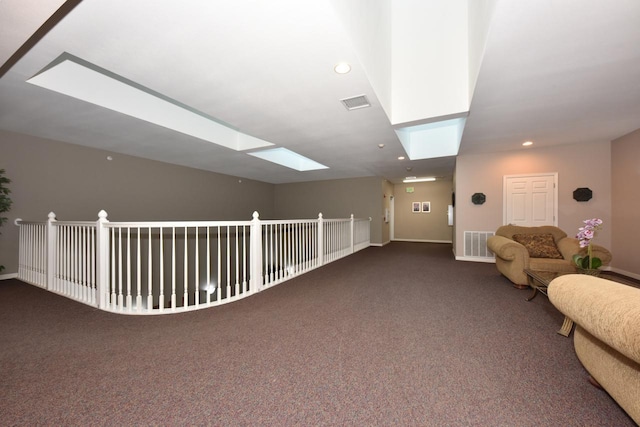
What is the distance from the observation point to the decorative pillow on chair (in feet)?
11.7

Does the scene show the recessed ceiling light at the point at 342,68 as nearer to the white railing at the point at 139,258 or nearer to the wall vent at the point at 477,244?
the white railing at the point at 139,258

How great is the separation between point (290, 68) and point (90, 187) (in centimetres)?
519

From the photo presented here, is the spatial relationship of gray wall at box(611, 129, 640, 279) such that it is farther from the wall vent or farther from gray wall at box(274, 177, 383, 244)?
gray wall at box(274, 177, 383, 244)

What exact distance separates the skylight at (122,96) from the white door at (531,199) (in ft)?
17.3

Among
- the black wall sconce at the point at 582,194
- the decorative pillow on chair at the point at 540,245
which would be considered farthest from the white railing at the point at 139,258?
the black wall sconce at the point at 582,194

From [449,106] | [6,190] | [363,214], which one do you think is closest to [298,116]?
[449,106]

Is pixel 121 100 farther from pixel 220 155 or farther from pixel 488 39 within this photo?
pixel 488 39

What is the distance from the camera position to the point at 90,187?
4984 mm

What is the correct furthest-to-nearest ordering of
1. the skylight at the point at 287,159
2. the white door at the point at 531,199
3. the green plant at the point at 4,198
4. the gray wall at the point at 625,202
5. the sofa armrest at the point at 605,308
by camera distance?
the skylight at the point at 287,159, the white door at the point at 531,199, the gray wall at the point at 625,202, the green plant at the point at 4,198, the sofa armrest at the point at 605,308

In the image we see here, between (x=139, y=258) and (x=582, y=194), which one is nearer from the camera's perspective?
(x=139, y=258)

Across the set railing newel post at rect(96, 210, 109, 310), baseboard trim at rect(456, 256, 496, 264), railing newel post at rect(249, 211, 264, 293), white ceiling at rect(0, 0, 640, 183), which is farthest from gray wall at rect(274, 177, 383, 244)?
railing newel post at rect(96, 210, 109, 310)

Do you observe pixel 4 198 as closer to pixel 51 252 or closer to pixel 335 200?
pixel 51 252

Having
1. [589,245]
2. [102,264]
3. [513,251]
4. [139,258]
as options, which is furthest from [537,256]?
[102,264]

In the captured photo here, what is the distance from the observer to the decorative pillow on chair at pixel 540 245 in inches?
140
